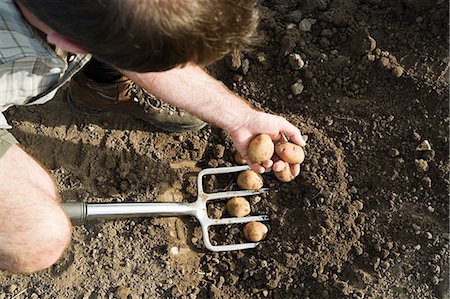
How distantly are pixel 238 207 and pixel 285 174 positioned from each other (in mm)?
187

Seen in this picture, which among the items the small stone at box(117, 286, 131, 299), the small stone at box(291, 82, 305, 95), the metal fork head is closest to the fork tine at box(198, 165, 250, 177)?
the metal fork head

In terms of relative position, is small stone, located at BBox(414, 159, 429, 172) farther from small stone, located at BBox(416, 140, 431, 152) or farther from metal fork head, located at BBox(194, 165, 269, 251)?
metal fork head, located at BBox(194, 165, 269, 251)

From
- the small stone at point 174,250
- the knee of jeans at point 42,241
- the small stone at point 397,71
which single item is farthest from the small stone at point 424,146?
the knee of jeans at point 42,241

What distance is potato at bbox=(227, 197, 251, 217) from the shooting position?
2006 millimetres

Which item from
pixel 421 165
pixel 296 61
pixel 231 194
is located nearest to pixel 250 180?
pixel 231 194

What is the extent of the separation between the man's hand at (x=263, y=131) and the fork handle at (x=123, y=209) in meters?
0.27

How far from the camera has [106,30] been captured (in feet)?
3.94

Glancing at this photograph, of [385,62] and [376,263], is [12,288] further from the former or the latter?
[385,62]

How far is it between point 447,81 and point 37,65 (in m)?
1.31

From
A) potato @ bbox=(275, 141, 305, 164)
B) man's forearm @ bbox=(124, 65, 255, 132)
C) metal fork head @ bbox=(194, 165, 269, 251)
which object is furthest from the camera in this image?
metal fork head @ bbox=(194, 165, 269, 251)

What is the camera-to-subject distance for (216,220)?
1.99 meters

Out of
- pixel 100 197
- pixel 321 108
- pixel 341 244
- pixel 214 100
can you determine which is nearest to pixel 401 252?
pixel 341 244

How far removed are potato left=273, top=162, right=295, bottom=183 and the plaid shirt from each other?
0.70 meters

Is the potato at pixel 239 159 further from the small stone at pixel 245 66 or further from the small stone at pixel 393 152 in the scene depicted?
the small stone at pixel 393 152
